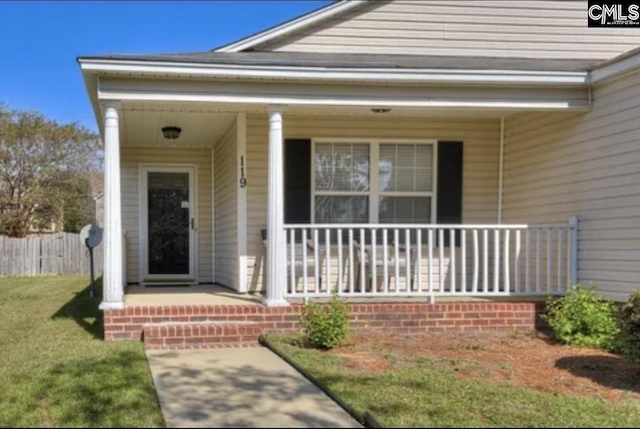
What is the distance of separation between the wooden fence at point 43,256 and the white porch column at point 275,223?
12.1 metres

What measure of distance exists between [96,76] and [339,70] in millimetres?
2585

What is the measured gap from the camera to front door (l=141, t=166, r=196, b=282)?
974 centimetres

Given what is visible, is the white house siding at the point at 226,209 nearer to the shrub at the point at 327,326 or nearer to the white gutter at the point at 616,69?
the shrub at the point at 327,326

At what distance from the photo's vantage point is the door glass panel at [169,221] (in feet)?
32.1

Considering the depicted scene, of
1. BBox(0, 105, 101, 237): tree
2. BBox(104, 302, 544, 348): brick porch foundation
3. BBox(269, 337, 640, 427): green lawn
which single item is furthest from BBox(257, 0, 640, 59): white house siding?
BBox(0, 105, 101, 237): tree

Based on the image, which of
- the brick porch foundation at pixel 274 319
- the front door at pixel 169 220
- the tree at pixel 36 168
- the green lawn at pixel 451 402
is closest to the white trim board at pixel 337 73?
the brick porch foundation at pixel 274 319

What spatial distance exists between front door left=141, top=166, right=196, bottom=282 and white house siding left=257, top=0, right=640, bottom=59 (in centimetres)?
316

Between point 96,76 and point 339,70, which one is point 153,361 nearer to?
point 96,76

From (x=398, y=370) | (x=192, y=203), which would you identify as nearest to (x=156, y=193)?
(x=192, y=203)

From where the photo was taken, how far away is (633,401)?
4152 mm

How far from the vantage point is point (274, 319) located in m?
6.28

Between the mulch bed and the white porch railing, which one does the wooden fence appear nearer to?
the white porch railing

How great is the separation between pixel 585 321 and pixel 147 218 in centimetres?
701

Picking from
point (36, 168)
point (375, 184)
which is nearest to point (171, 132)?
point (375, 184)
